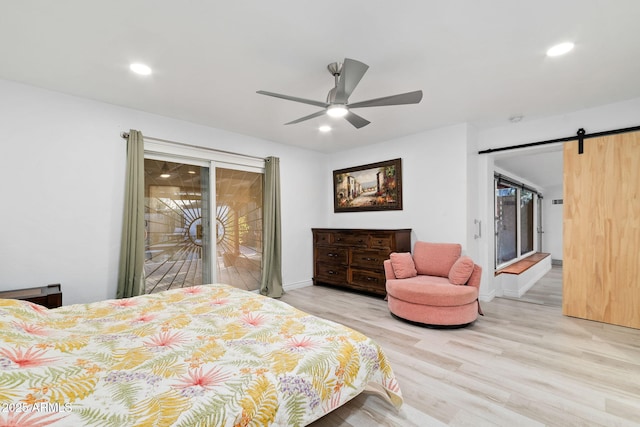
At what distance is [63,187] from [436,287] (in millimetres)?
4119

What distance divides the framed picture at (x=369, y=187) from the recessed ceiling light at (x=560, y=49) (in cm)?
245

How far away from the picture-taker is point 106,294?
3.14 m

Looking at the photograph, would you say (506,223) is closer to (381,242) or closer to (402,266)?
(381,242)

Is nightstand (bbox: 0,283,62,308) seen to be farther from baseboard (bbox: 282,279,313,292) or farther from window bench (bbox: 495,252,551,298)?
window bench (bbox: 495,252,551,298)

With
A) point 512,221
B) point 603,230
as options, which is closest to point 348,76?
point 603,230

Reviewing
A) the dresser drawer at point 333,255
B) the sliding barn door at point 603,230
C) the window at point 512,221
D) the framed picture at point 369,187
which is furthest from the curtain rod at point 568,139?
the dresser drawer at point 333,255

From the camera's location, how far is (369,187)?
5043mm

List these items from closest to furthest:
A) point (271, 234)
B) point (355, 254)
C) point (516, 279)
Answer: point (516, 279)
point (271, 234)
point (355, 254)

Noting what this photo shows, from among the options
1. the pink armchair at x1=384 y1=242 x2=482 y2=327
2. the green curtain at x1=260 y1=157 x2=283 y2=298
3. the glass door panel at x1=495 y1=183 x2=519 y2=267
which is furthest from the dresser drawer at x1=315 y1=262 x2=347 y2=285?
the glass door panel at x1=495 y1=183 x2=519 y2=267

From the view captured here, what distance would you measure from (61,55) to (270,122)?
2118mm

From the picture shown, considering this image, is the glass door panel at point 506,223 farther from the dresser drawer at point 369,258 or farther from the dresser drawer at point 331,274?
the dresser drawer at point 331,274

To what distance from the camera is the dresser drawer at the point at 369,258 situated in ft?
14.2

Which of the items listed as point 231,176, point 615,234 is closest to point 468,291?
point 615,234

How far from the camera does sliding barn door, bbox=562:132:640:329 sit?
314cm
